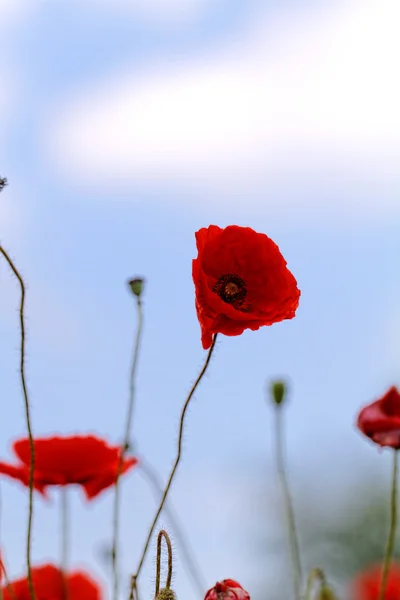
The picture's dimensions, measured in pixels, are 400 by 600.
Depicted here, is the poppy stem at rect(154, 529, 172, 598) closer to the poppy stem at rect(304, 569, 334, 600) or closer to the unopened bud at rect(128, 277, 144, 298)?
the poppy stem at rect(304, 569, 334, 600)

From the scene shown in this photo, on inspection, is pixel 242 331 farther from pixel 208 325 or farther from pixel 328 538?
pixel 328 538

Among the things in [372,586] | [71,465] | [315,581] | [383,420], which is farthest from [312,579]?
[372,586]

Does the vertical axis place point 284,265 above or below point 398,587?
above

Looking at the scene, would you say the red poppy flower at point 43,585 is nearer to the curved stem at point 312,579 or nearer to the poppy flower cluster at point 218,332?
the poppy flower cluster at point 218,332

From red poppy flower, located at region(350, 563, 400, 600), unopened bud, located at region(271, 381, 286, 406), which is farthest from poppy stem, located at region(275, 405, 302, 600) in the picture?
red poppy flower, located at region(350, 563, 400, 600)

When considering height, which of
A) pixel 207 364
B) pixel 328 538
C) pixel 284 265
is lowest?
pixel 328 538

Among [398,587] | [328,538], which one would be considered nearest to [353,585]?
[398,587]

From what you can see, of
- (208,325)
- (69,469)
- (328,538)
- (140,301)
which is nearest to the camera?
(208,325)
